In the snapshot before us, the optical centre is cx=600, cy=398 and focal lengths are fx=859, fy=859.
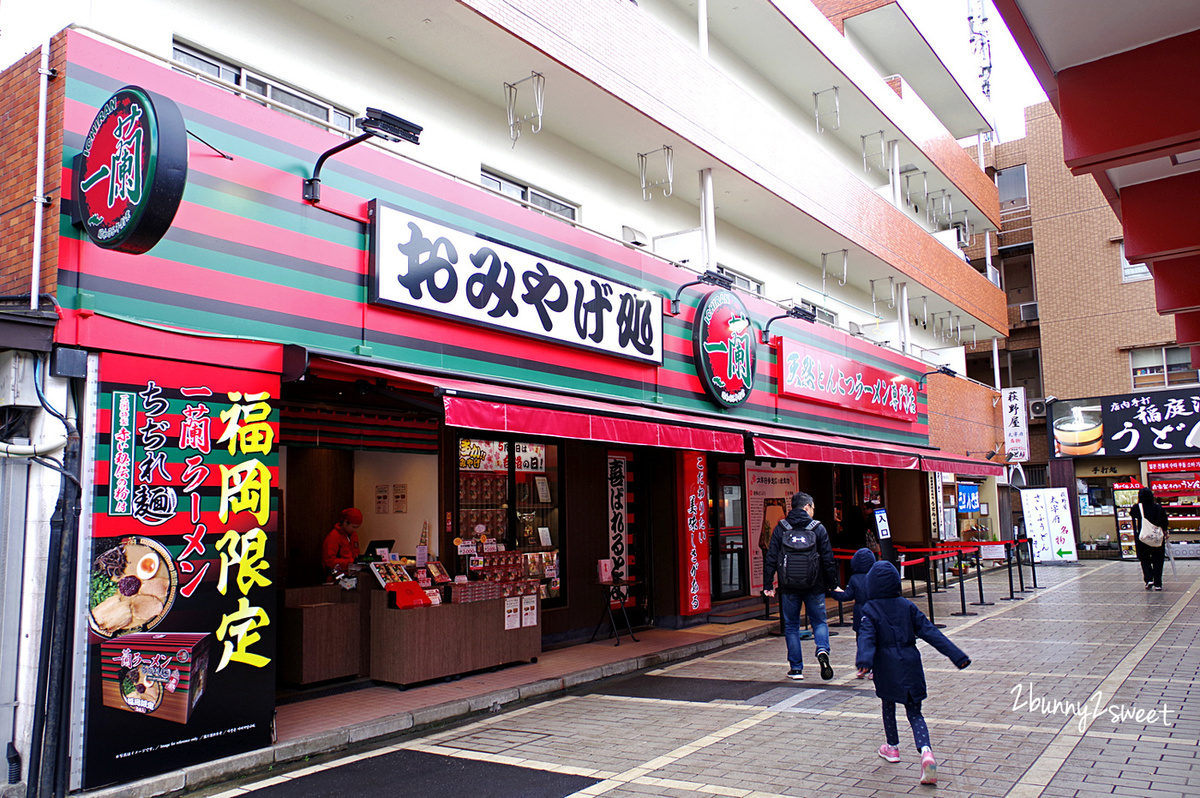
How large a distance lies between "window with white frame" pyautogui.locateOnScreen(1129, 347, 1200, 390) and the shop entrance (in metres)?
21.6

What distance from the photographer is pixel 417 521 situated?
10664 millimetres

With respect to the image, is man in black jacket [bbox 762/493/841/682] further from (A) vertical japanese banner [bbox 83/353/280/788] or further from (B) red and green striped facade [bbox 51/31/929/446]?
(A) vertical japanese banner [bbox 83/353/280/788]

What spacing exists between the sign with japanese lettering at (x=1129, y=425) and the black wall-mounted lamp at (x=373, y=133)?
28571mm

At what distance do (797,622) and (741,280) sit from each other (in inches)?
374

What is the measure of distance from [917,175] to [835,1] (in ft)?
18.0

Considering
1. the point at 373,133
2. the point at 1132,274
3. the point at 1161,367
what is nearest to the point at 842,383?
the point at 373,133

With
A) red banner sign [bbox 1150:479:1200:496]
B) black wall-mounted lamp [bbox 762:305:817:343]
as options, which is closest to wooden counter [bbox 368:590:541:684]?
black wall-mounted lamp [bbox 762:305:817:343]

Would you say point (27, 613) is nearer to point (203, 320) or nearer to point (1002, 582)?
point (203, 320)

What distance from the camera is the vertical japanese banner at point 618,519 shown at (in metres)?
13.3

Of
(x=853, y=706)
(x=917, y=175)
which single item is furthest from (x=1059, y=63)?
(x=917, y=175)

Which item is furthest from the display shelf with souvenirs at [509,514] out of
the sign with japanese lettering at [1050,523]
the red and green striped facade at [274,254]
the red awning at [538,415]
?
the sign with japanese lettering at [1050,523]

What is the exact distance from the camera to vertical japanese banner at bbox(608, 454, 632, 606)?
1327 centimetres

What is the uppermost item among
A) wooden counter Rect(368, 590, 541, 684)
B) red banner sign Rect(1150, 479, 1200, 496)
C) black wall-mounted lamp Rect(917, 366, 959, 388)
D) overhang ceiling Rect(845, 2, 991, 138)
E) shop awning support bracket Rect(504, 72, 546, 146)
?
overhang ceiling Rect(845, 2, 991, 138)

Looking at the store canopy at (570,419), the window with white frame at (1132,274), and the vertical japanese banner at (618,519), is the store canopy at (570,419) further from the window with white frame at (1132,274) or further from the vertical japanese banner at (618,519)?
the window with white frame at (1132,274)
